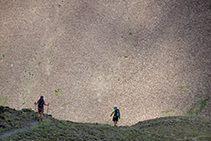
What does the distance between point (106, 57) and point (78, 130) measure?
65.8 feet

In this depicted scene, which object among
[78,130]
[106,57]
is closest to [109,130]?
[78,130]

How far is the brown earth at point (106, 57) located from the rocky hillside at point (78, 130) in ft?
21.4

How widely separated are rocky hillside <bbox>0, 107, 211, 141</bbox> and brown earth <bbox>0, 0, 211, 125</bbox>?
6.52 meters

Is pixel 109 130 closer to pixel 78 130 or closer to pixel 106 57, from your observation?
pixel 78 130

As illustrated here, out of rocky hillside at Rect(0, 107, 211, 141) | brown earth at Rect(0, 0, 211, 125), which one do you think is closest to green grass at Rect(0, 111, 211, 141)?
rocky hillside at Rect(0, 107, 211, 141)

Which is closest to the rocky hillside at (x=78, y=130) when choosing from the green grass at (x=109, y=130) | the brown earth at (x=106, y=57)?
the green grass at (x=109, y=130)

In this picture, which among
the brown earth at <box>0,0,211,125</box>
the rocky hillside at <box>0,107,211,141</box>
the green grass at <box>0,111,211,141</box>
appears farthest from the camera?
the brown earth at <box>0,0,211,125</box>

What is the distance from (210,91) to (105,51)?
16.0m

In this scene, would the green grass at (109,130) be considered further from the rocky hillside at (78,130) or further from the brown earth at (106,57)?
the brown earth at (106,57)

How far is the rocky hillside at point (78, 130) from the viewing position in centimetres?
1355

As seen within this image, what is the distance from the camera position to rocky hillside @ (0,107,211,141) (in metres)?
13.5

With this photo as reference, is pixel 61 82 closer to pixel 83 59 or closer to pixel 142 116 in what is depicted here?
pixel 83 59

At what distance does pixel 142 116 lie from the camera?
29234 mm

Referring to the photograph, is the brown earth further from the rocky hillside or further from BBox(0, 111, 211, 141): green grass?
the rocky hillside
